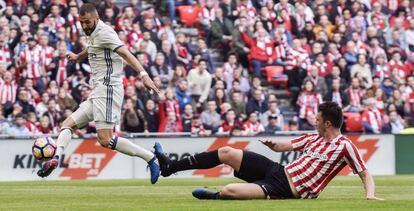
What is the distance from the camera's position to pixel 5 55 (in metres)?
26.0

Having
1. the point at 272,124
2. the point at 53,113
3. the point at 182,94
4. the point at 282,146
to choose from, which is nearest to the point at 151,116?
the point at 182,94

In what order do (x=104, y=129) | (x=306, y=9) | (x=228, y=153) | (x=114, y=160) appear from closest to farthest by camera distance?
(x=228, y=153) → (x=104, y=129) → (x=114, y=160) → (x=306, y=9)

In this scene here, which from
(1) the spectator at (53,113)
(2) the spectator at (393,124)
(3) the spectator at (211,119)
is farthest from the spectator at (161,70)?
(2) the spectator at (393,124)

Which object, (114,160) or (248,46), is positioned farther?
(248,46)

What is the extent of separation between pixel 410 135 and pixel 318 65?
3.66 meters

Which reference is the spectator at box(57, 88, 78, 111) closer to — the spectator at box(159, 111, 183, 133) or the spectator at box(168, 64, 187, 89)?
the spectator at box(159, 111, 183, 133)

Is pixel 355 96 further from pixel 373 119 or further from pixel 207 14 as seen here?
pixel 207 14

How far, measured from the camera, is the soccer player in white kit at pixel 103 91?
15.5m

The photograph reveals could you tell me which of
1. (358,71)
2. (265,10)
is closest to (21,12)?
(265,10)

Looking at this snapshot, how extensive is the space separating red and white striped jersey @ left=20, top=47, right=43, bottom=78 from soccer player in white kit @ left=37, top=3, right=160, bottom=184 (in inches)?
399

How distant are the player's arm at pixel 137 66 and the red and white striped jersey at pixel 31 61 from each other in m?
11.0

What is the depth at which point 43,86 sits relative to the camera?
25969 millimetres

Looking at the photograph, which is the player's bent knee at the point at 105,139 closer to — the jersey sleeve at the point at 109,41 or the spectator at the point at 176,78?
the jersey sleeve at the point at 109,41

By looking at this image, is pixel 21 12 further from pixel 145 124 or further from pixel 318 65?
pixel 318 65
